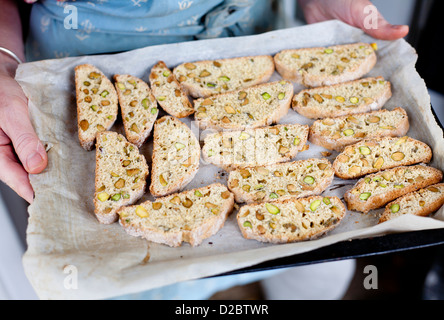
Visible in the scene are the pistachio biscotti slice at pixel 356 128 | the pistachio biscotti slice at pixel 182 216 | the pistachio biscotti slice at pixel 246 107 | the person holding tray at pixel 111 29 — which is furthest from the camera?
Answer: the pistachio biscotti slice at pixel 246 107

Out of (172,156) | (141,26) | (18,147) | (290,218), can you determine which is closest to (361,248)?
(290,218)

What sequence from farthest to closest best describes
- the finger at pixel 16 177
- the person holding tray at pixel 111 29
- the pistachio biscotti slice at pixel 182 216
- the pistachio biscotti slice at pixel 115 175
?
1. the person holding tray at pixel 111 29
2. the finger at pixel 16 177
3. the pistachio biscotti slice at pixel 115 175
4. the pistachio biscotti slice at pixel 182 216

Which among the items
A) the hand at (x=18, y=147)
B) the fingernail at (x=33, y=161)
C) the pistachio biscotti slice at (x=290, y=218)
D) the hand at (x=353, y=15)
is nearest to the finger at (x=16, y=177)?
the hand at (x=18, y=147)

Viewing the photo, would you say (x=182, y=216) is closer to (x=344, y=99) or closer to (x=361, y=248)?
(x=361, y=248)

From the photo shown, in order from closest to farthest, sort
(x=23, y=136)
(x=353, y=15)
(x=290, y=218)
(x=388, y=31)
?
1. (x=290, y=218)
2. (x=23, y=136)
3. (x=388, y=31)
4. (x=353, y=15)

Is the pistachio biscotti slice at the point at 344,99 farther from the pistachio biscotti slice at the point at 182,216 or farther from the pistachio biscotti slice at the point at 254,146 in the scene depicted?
the pistachio biscotti slice at the point at 182,216

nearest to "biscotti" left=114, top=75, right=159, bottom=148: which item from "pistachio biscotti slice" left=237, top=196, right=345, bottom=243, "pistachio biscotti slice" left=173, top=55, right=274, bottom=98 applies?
"pistachio biscotti slice" left=173, top=55, right=274, bottom=98
